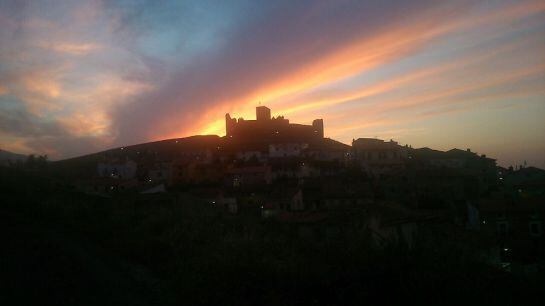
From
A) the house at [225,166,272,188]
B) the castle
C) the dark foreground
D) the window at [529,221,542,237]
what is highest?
the castle

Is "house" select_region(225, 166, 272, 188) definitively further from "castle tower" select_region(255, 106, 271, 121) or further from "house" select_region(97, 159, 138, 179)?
"castle tower" select_region(255, 106, 271, 121)

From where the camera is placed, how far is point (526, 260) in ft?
78.4

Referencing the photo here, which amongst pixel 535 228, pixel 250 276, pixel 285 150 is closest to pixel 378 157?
pixel 285 150

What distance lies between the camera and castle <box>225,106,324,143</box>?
3098 inches

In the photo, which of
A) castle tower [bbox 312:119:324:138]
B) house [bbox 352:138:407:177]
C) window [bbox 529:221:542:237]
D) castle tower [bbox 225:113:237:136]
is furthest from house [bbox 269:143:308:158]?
window [bbox 529:221:542:237]

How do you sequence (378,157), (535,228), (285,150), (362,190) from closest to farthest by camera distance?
(535,228) → (362,190) → (378,157) → (285,150)

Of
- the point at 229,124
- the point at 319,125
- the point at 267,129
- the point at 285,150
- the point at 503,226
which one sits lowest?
the point at 503,226

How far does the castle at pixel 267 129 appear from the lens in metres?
78.7

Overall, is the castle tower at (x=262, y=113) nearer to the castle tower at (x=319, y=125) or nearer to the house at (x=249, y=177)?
the castle tower at (x=319, y=125)

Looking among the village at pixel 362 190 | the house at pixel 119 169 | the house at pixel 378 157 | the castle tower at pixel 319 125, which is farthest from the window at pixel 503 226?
the castle tower at pixel 319 125

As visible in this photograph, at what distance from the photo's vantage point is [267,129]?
8438cm

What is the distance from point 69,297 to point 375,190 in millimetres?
33230

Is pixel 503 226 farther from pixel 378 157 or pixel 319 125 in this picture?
pixel 319 125

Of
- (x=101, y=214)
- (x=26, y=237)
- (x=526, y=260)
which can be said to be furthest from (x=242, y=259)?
(x=526, y=260)
